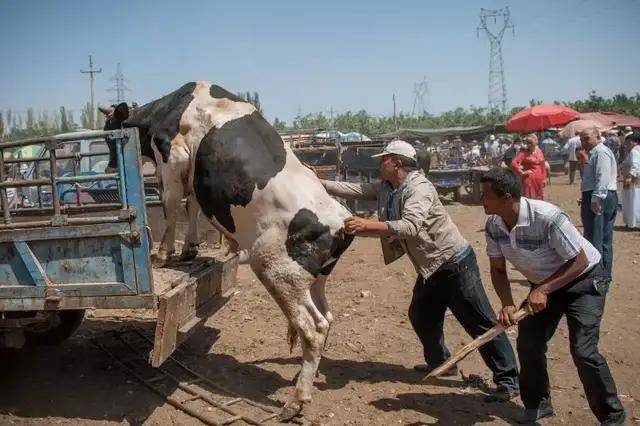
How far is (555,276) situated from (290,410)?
2.00 meters

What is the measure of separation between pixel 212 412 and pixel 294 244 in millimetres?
1352

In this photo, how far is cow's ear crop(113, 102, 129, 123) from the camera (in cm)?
493

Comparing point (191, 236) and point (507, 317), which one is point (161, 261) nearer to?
point (191, 236)

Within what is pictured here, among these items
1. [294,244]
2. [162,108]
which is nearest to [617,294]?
[294,244]

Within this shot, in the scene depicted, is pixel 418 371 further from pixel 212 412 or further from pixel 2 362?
pixel 2 362

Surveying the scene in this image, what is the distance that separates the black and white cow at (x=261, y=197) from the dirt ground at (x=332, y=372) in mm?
650

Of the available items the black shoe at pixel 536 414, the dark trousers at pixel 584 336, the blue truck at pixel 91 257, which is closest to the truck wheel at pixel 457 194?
the black shoe at pixel 536 414

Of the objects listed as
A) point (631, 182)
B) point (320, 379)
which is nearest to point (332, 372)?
point (320, 379)

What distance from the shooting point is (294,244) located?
161 inches

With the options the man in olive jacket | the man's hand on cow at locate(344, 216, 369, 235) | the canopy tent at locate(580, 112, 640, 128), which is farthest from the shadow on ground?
the canopy tent at locate(580, 112, 640, 128)

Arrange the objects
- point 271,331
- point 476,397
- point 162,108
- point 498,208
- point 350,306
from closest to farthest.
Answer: point 498,208 < point 476,397 < point 162,108 < point 271,331 < point 350,306

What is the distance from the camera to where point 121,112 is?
497 centimetres

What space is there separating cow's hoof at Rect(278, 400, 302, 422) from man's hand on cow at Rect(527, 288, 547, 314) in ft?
5.68

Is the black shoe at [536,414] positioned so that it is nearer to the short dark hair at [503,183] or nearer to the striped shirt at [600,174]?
the short dark hair at [503,183]
